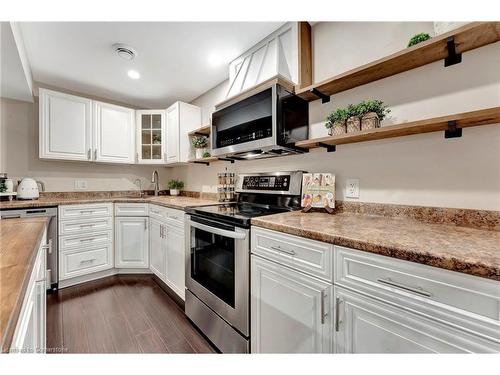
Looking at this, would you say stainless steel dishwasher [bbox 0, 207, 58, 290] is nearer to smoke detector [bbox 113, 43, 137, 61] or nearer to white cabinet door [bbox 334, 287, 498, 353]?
smoke detector [bbox 113, 43, 137, 61]

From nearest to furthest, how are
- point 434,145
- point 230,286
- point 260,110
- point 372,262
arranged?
point 372,262
point 434,145
point 230,286
point 260,110

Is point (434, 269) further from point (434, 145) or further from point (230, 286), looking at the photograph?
point (230, 286)

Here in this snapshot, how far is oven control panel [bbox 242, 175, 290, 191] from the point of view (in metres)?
1.77

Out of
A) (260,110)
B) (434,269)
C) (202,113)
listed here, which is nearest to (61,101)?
(202,113)

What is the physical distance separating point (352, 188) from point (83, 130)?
302 cm

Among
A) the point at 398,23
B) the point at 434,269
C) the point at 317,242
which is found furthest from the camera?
the point at 398,23

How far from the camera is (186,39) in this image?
6.13ft

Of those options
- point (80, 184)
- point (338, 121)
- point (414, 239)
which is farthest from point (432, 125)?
point (80, 184)

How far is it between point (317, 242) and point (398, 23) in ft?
4.53

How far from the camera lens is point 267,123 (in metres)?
1.61

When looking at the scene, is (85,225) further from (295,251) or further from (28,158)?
(295,251)

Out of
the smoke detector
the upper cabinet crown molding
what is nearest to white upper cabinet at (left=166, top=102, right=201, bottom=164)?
the smoke detector

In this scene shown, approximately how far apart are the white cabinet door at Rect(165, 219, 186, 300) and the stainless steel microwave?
88cm

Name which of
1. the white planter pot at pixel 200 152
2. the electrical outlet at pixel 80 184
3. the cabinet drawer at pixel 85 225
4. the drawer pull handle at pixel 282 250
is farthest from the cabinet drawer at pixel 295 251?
the electrical outlet at pixel 80 184
